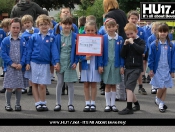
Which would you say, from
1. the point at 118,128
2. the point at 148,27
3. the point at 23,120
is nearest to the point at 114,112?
the point at 118,128

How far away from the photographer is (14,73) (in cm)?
822

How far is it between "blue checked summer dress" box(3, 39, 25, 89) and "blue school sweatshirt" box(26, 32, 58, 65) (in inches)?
8.2

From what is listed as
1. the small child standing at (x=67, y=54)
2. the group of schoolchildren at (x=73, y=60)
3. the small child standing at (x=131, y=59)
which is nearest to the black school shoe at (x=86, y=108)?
the group of schoolchildren at (x=73, y=60)

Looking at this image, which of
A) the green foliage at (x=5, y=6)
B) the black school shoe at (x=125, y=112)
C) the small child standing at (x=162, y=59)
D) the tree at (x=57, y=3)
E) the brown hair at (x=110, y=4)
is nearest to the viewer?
the black school shoe at (x=125, y=112)

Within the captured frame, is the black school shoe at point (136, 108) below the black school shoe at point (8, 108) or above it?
below

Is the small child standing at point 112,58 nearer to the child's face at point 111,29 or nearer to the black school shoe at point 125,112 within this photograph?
the child's face at point 111,29

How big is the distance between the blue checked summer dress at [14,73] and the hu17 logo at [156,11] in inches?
138

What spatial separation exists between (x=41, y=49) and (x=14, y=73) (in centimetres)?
67

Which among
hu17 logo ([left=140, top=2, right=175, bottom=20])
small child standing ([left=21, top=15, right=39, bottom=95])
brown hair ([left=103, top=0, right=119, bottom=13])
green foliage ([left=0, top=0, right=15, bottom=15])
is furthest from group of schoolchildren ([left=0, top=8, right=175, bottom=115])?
green foliage ([left=0, top=0, right=15, bottom=15])

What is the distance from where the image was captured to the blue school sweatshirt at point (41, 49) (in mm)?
8156

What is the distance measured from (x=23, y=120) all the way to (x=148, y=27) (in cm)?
641

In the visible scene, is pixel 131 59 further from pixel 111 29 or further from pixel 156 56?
pixel 111 29

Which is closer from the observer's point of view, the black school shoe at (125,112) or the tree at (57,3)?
the black school shoe at (125,112)

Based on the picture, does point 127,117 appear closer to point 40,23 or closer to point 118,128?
point 118,128
